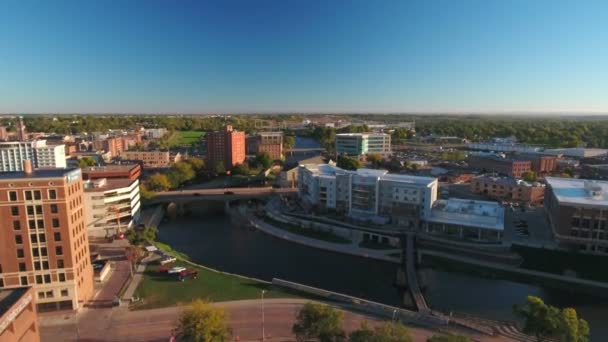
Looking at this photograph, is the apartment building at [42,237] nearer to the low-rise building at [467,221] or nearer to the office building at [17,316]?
the office building at [17,316]

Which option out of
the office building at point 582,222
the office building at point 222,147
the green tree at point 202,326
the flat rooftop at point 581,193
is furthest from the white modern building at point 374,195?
the office building at point 222,147

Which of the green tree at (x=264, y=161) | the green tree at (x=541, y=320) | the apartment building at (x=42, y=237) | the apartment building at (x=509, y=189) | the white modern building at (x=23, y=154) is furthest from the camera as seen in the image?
the green tree at (x=264, y=161)

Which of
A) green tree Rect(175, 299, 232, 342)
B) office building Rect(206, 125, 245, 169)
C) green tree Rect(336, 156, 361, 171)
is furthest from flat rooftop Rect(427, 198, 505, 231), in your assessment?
office building Rect(206, 125, 245, 169)

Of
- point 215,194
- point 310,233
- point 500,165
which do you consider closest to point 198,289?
point 310,233

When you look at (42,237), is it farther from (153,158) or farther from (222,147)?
(153,158)

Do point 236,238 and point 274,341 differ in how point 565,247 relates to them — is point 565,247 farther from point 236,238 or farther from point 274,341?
point 236,238
